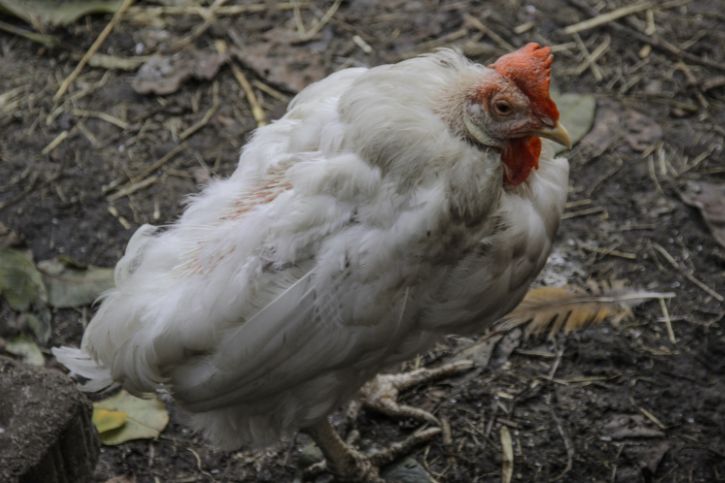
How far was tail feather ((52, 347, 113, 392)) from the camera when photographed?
286 cm

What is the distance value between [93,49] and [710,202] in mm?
2918

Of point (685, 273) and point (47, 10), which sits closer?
point (685, 273)

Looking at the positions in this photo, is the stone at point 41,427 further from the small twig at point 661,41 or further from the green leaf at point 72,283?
the small twig at point 661,41

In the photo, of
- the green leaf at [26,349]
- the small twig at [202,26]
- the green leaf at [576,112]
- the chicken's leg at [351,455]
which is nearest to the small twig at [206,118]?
the small twig at [202,26]

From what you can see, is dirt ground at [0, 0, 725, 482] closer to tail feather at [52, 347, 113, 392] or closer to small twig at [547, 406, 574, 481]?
small twig at [547, 406, 574, 481]

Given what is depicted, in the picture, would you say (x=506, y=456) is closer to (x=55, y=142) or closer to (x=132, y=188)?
(x=132, y=188)

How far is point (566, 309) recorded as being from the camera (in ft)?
11.5

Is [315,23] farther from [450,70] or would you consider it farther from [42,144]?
[450,70]

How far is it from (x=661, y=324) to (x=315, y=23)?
2.28 metres

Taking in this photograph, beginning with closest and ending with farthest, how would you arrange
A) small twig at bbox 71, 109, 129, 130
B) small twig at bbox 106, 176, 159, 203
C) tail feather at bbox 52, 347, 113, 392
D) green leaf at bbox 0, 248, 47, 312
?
tail feather at bbox 52, 347, 113, 392 < green leaf at bbox 0, 248, 47, 312 < small twig at bbox 106, 176, 159, 203 < small twig at bbox 71, 109, 129, 130

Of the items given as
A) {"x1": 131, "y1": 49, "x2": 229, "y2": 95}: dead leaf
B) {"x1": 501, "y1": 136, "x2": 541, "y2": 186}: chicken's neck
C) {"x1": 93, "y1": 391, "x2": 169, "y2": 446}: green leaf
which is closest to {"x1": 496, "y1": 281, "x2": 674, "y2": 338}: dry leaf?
{"x1": 501, "y1": 136, "x2": 541, "y2": 186}: chicken's neck

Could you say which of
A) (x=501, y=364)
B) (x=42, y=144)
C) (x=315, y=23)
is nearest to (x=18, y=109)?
(x=42, y=144)

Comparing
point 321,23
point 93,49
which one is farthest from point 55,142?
point 321,23

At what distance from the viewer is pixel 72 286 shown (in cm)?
368
